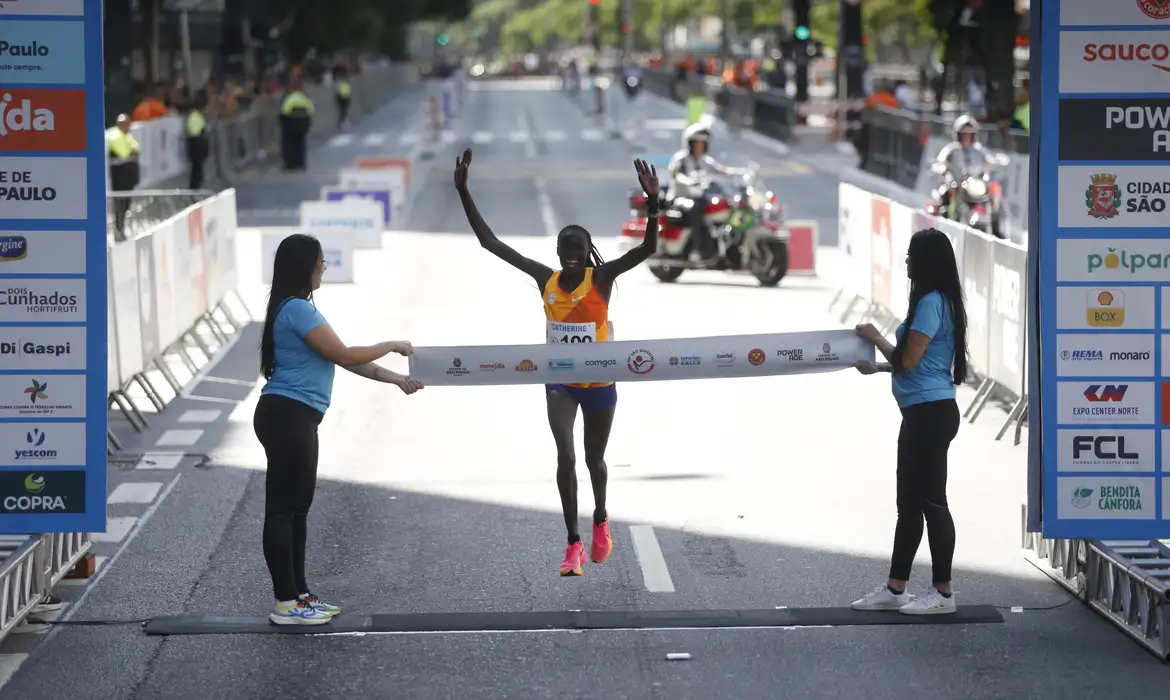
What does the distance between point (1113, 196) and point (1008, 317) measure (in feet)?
18.0

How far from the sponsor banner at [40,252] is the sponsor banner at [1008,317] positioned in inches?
284

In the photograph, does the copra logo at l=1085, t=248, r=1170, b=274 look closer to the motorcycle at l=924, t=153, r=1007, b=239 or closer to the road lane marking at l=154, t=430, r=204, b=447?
the road lane marking at l=154, t=430, r=204, b=447

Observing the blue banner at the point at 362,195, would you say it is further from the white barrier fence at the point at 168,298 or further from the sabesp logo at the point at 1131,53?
the sabesp logo at the point at 1131,53

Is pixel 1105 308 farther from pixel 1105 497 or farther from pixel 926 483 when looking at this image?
pixel 926 483

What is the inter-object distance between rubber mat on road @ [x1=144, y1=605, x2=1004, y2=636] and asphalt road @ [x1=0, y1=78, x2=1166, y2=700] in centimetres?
10

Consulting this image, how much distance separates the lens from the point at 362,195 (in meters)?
32.2

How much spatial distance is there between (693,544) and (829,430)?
390 cm

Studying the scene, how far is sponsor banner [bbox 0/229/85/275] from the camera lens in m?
9.38

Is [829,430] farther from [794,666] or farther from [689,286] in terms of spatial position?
[689,286]

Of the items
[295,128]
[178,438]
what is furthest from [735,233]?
[295,128]

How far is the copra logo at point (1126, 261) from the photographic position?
30.6 feet

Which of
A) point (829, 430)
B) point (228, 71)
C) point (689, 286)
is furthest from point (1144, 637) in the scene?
point (228, 71)

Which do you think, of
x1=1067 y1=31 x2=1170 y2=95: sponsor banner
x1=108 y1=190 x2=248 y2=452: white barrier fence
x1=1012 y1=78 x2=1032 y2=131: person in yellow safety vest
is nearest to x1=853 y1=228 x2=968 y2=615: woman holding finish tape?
x1=1067 y1=31 x2=1170 y2=95: sponsor banner

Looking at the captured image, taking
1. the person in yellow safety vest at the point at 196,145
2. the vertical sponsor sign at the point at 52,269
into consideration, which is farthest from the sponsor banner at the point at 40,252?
the person in yellow safety vest at the point at 196,145
